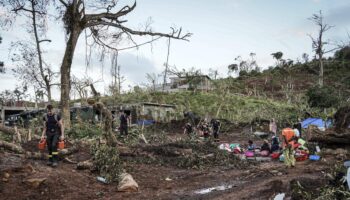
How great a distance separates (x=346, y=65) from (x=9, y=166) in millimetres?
51036

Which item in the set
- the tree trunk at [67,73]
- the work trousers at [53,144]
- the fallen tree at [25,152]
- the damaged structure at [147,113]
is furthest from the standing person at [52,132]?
the damaged structure at [147,113]

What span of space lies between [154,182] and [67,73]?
906 cm

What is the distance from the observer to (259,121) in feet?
86.3

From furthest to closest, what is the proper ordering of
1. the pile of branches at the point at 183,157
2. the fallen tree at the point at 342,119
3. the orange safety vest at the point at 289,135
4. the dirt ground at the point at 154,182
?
the fallen tree at the point at 342,119 < the orange safety vest at the point at 289,135 < the pile of branches at the point at 183,157 < the dirt ground at the point at 154,182

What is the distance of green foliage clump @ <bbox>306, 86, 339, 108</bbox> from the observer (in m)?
26.5

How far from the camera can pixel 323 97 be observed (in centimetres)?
2709

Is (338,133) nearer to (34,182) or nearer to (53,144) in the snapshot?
(53,144)

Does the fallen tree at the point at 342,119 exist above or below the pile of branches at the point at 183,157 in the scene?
above

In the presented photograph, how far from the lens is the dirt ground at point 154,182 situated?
24.5 feet

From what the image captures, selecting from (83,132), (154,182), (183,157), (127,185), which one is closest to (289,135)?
(183,157)

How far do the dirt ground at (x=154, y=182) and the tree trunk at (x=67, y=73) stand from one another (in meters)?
6.34

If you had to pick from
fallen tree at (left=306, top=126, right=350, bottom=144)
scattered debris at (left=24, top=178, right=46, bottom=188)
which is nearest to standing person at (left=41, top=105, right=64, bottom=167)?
scattered debris at (left=24, top=178, right=46, bottom=188)

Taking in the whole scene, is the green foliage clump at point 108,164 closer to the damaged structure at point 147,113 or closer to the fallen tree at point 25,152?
the fallen tree at point 25,152

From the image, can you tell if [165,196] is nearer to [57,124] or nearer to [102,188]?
[102,188]
